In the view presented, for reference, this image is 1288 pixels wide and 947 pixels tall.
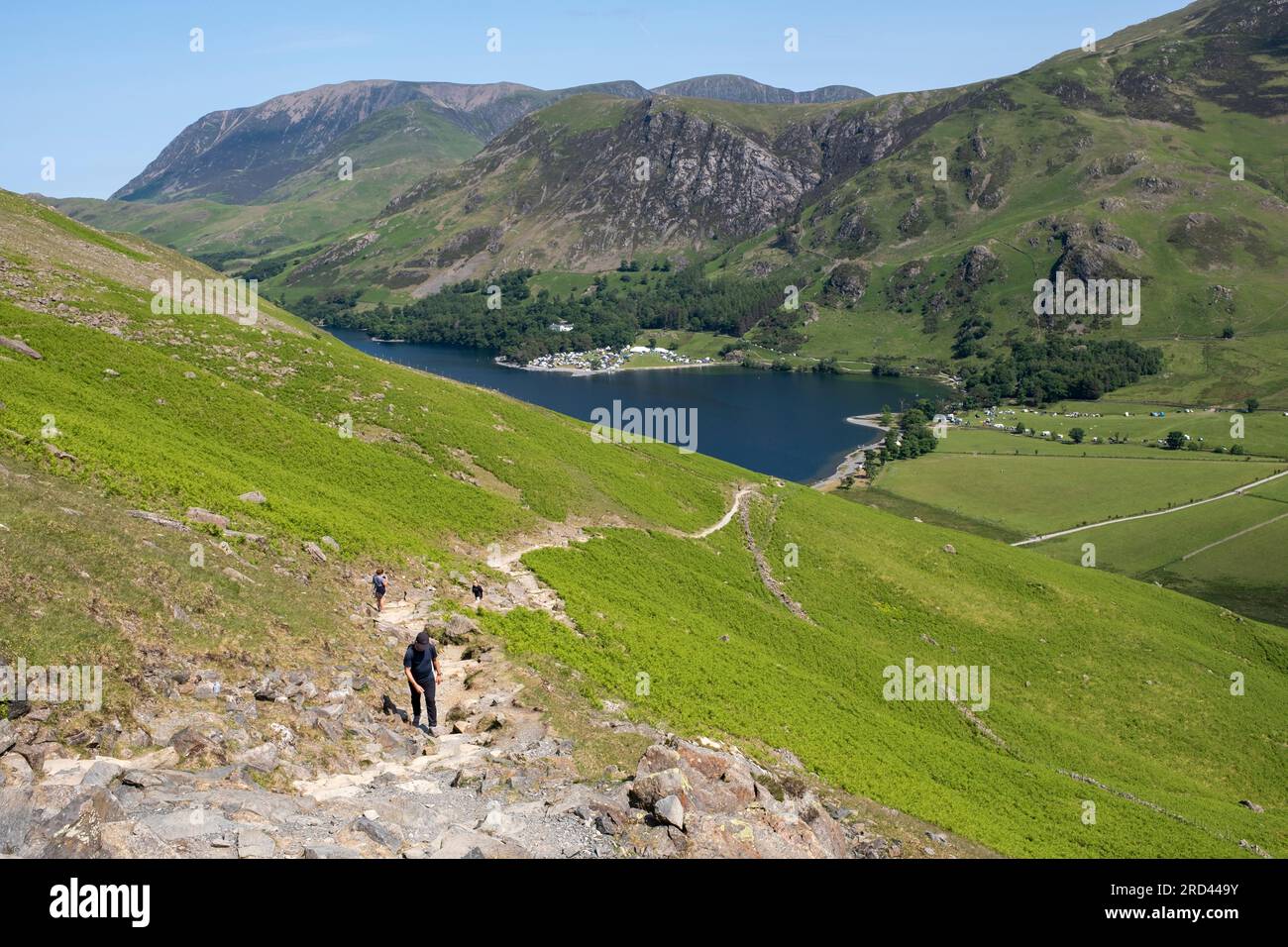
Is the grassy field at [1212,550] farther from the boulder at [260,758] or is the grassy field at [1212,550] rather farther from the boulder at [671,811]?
the boulder at [260,758]

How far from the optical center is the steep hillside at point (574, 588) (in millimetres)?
26047

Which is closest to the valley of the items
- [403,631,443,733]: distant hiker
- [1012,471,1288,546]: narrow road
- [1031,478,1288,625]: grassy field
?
[403,631,443,733]: distant hiker

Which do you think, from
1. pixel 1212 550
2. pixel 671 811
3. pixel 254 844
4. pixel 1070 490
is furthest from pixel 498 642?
pixel 1070 490

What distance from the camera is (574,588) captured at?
1737 inches

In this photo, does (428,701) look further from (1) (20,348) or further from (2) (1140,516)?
(2) (1140,516)

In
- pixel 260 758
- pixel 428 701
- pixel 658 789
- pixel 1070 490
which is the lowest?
pixel 1070 490

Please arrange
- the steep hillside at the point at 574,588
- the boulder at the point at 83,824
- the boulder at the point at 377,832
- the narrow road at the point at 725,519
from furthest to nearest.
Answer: the narrow road at the point at 725,519 < the steep hillside at the point at 574,588 < the boulder at the point at 377,832 < the boulder at the point at 83,824

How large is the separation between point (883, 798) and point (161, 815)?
26087 mm

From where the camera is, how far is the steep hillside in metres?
26.0

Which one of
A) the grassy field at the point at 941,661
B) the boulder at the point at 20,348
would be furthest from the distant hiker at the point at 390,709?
the boulder at the point at 20,348

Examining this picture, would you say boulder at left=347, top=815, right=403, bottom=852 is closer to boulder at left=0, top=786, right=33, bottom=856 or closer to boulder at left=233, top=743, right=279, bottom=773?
boulder at left=233, top=743, right=279, bottom=773

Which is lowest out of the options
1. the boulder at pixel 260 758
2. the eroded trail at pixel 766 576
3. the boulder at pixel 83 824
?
the eroded trail at pixel 766 576

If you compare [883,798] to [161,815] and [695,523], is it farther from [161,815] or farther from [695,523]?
[695,523]
